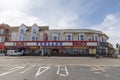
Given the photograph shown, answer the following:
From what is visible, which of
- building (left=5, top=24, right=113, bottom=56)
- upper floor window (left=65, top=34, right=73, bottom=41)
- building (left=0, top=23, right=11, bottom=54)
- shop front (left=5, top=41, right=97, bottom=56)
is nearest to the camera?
shop front (left=5, top=41, right=97, bottom=56)

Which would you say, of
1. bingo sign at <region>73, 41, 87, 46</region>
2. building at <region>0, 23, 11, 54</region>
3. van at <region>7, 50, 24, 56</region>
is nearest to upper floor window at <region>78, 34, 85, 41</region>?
bingo sign at <region>73, 41, 87, 46</region>

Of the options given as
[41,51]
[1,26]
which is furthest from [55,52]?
[1,26]

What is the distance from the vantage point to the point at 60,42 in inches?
2721

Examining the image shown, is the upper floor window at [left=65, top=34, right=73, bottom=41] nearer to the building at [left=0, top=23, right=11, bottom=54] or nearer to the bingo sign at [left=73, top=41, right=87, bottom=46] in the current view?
the bingo sign at [left=73, top=41, right=87, bottom=46]

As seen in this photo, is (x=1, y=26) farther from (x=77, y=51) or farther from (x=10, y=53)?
(x=77, y=51)

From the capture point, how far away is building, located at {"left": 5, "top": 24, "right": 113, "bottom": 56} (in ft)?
225

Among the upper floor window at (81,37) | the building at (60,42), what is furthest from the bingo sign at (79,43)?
the upper floor window at (81,37)

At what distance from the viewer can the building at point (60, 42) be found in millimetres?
68625

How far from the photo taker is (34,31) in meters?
76.9

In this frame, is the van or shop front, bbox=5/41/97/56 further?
the van

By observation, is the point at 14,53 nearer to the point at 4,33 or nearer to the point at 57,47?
the point at 57,47

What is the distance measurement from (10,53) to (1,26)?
16.4 m

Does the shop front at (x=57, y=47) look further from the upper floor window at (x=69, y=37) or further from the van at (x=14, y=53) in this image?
the upper floor window at (x=69, y=37)

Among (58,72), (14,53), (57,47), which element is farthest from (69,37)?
(58,72)
